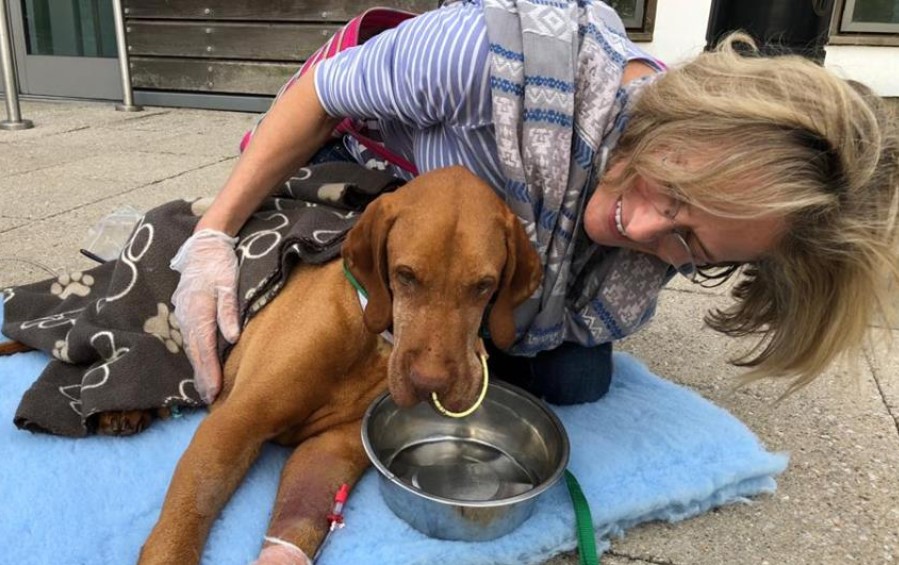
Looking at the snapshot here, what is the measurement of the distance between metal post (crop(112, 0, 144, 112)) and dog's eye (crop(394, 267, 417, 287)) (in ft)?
23.6

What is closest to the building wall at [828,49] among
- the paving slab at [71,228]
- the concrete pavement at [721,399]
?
the concrete pavement at [721,399]

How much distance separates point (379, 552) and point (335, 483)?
254 mm

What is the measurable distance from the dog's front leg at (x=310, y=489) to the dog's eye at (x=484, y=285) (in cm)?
62

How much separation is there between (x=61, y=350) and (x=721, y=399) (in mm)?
2391

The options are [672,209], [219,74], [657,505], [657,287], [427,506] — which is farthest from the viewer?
[219,74]

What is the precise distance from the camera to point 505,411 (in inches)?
92.4

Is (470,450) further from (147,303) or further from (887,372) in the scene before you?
(887,372)

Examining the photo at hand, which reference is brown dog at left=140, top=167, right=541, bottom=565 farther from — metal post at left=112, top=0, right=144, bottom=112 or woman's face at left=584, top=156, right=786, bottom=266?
metal post at left=112, top=0, right=144, bottom=112

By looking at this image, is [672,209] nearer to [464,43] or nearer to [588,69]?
[588,69]

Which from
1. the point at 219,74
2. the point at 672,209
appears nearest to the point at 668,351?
the point at 672,209

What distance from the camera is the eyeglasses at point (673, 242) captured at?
2.00 meters

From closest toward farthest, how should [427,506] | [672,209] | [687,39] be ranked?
[427,506] → [672,209] → [687,39]

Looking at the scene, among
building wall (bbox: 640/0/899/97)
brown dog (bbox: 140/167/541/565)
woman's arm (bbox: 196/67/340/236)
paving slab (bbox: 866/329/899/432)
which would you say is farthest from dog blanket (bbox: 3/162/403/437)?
building wall (bbox: 640/0/899/97)

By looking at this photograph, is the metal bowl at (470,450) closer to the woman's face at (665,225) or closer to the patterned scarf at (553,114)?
the patterned scarf at (553,114)
